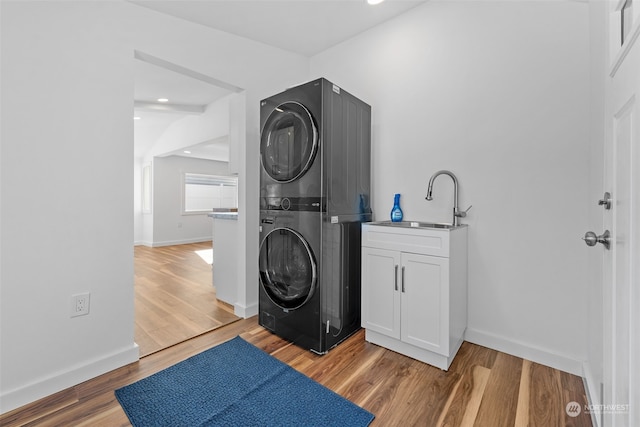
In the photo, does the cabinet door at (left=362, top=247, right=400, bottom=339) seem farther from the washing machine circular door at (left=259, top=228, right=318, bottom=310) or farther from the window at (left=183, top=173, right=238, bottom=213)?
the window at (left=183, top=173, right=238, bottom=213)

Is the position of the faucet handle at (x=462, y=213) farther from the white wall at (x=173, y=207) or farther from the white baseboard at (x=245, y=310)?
the white wall at (x=173, y=207)

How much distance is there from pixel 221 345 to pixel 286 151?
1430 mm

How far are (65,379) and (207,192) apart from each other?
6581mm

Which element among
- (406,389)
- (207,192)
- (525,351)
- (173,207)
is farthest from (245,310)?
(207,192)

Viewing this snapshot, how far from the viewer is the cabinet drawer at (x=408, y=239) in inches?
64.8

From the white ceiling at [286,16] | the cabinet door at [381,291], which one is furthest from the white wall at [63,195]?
the cabinet door at [381,291]

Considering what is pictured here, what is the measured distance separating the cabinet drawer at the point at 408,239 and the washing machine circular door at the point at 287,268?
44cm

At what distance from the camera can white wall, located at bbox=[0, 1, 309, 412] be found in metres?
1.40

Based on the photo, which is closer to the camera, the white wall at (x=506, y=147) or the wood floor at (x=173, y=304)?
the white wall at (x=506, y=147)

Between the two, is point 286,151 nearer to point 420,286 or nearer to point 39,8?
point 420,286

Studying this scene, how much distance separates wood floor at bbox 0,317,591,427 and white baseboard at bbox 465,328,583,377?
45 millimetres

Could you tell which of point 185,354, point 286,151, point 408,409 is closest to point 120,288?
point 185,354

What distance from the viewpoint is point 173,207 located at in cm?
682

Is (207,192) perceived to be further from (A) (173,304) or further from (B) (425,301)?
(B) (425,301)
